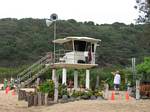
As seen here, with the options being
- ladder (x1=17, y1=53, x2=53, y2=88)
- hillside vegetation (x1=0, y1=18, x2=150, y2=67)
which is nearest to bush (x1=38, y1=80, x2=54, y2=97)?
ladder (x1=17, y1=53, x2=53, y2=88)

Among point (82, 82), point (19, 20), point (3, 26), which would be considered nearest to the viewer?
point (82, 82)

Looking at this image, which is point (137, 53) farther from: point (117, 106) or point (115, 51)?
point (117, 106)

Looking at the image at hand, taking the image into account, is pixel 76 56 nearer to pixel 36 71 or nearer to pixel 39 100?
pixel 36 71

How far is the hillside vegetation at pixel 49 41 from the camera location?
83.2 m

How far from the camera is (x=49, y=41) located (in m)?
93.6

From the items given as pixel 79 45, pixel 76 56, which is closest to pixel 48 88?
pixel 76 56

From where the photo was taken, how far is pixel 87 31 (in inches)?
3912

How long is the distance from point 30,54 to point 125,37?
20171mm

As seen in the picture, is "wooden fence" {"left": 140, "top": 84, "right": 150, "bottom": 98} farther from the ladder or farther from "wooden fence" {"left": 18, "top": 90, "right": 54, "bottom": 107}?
the ladder

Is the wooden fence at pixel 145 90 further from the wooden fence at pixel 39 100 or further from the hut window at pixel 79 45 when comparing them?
the hut window at pixel 79 45

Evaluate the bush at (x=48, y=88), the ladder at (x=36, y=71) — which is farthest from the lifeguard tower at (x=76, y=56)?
the bush at (x=48, y=88)

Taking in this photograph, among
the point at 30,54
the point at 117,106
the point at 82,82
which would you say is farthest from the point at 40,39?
the point at 117,106

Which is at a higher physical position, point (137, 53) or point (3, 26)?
point (3, 26)

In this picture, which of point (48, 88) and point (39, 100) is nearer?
point (39, 100)
